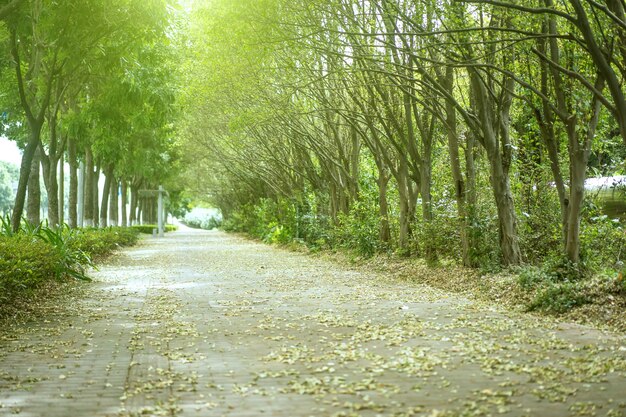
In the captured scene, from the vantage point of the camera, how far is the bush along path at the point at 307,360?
5.78 metres

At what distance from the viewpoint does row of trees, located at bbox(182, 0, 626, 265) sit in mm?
12266

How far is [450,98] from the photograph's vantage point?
14.4 metres

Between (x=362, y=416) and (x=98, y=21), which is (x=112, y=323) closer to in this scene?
(x=362, y=416)

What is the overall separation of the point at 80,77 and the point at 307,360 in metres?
16.0

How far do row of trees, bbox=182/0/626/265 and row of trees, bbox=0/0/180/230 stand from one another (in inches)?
56.4

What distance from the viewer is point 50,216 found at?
22.2 meters

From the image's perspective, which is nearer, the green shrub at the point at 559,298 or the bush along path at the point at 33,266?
the green shrub at the point at 559,298

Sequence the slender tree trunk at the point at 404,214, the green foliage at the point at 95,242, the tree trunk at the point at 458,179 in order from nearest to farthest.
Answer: the tree trunk at the point at 458,179
the green foliage at the point at 95,242
the slender tree trunk at the point at 404,214

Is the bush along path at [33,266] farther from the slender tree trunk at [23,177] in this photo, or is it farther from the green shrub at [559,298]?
the green shrub at [559,298]

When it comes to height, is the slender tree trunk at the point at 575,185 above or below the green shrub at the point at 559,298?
above

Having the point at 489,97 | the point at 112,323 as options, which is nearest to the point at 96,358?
the point at 112,323

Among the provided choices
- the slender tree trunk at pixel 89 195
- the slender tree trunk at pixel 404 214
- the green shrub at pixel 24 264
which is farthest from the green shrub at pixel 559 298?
the slender tree trunk at pixel 89 195

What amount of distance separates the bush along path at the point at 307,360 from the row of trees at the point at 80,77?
5.57m

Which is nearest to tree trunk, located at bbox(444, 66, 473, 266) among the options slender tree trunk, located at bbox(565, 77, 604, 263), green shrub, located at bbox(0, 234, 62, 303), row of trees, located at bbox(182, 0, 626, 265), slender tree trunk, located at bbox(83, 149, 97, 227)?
row of trees, located at bbox(182, 0, 626, 265)
